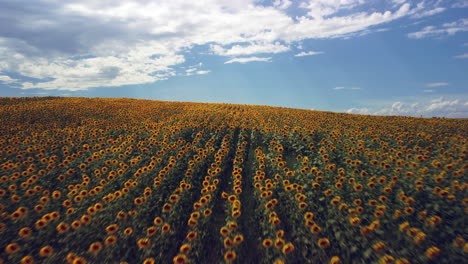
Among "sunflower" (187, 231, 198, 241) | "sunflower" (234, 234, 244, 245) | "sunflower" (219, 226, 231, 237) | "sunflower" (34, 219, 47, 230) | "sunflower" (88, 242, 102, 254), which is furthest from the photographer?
"sunflower" (34, 219, 47, 230)

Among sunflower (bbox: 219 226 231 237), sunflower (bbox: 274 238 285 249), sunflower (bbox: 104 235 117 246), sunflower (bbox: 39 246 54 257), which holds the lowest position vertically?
sunflower (bbox: 39 246 54 257)

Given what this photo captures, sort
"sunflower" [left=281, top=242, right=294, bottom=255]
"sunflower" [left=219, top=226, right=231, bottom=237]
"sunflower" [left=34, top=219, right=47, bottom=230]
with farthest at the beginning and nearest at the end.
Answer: "sunflower" [left=34, top=219, right=47, bottom=230] < "sunflower" [left=219, top=226, right=231, bottom=237] < "sunflower" [left=281, top=242, right=294, bottom=255]

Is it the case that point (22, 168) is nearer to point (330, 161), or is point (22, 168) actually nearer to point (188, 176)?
point (188, 176)

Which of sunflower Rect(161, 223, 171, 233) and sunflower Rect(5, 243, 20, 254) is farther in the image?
sunflower Rect(161, 223, 171, 233)

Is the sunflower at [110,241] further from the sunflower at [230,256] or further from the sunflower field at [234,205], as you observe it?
the sunflower at [230,256]

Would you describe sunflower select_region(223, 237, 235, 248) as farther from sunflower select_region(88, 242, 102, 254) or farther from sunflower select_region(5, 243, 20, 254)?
sunflower select_region(5, 243, 20, 254)

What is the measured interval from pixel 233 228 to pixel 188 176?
3406 mm

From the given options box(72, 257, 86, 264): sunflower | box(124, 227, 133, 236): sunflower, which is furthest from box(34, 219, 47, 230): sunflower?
box(124, 227, 133, 236): sunflower

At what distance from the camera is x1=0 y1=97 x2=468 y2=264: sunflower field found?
210 inches

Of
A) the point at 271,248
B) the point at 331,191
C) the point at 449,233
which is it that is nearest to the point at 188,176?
the point at 271,248

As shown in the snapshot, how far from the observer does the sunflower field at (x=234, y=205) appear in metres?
5.34

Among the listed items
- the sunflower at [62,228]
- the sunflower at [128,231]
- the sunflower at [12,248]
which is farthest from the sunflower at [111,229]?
the sunflower at [12,248]

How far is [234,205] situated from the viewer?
6.51 metres

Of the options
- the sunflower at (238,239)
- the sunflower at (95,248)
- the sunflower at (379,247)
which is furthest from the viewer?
the sunflower at (238,239)
